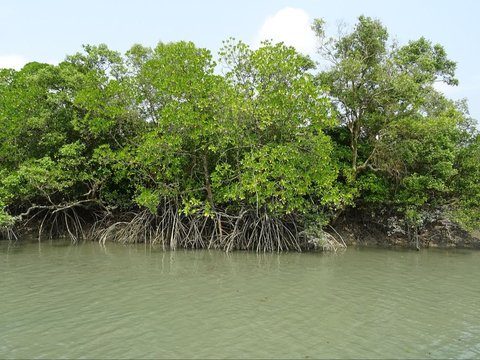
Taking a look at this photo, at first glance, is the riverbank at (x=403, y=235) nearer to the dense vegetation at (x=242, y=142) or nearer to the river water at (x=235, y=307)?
the dense vegetation at (x=242, y=142)

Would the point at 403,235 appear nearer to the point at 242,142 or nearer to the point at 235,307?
the point at 242,142

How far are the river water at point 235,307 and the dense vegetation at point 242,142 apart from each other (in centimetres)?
203

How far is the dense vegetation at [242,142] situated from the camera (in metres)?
12.1

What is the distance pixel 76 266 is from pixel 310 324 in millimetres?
6075

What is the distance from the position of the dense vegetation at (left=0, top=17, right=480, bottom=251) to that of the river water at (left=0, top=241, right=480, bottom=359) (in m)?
2.03

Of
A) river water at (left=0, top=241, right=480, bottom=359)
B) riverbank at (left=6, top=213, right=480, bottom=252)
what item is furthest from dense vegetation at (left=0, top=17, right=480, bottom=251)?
river water at (left=0, top=241, right=480, bottom=359)

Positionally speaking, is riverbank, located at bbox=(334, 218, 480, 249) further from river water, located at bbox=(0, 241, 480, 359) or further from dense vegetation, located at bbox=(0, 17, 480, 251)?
river water, located at bbox=(0, 241, 480, 359)

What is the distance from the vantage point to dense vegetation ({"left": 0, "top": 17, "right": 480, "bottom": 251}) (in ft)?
39.6

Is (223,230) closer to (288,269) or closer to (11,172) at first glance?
(288,269)

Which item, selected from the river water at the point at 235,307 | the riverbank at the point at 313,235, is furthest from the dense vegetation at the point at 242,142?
the river water at the point at 235,307

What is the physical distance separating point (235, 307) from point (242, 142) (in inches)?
255

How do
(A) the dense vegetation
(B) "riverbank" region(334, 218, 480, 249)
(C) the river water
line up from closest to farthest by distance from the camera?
(C) the river water, (A) the dense vegetation, (B) "riverbank" region(334, 218, 480, 249)

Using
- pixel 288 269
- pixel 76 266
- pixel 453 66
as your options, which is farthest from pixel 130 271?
pixel 453 66

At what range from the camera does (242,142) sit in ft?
41.1
